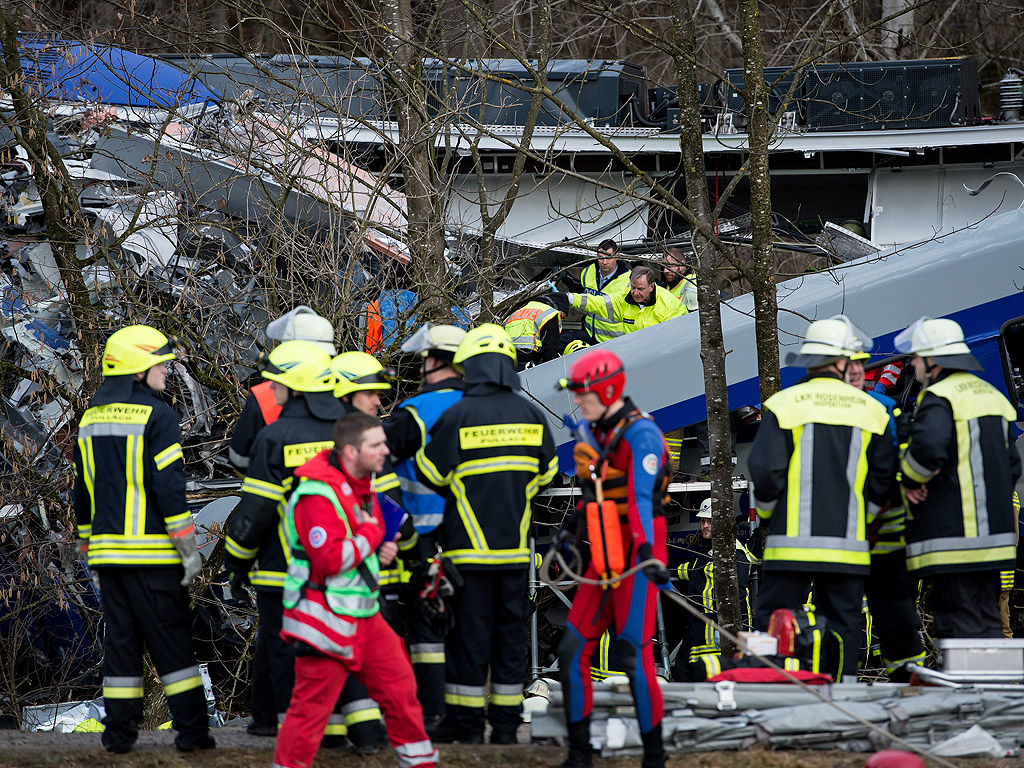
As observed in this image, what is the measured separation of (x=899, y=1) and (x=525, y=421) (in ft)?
51.8

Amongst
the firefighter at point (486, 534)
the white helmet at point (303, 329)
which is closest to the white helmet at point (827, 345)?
the firefighter at point (486, 534)

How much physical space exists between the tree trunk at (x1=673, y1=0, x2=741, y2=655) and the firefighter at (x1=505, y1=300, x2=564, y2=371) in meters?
2.20

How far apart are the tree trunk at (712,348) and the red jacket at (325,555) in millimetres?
3483

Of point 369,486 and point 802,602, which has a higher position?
point 369,486

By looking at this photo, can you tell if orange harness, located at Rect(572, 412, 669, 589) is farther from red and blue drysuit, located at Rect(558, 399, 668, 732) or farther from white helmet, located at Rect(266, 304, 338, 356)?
white helmet, located at Rect(266, 304, 338, 356)

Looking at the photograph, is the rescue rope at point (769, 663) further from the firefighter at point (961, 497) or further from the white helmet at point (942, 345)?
the white helmet at point (942, 345)

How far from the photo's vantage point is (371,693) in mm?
4633

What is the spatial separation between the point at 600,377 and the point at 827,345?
5.14 feet

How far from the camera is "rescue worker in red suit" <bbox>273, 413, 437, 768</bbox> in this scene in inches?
172

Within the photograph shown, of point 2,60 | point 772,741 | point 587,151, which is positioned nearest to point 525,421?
point 772,741

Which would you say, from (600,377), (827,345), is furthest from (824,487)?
(600,377)

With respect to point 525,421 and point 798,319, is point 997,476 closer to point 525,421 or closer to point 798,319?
point 525,421

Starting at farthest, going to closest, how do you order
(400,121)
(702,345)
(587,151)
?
(587,151) → (400,121) → (702,345)

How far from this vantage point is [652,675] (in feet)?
15.0
